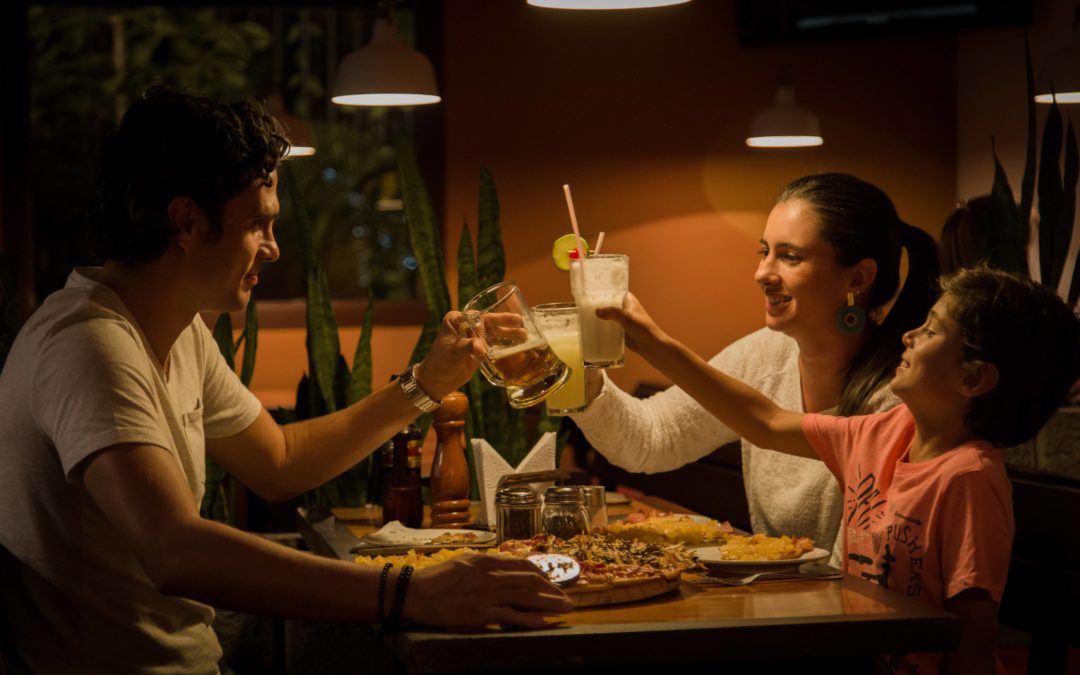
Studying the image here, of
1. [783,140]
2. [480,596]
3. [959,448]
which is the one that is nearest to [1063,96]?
[783,140]

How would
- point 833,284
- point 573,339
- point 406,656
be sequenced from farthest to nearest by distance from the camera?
1. point 833,284
2. point 573,339
3. point 406,656

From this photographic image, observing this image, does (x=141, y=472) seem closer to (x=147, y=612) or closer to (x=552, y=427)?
(x=147, y=612)

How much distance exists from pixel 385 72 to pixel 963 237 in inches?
81.7

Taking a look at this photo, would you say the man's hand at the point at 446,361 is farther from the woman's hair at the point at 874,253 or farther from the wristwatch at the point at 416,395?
the woman's hair at the point at 874,253

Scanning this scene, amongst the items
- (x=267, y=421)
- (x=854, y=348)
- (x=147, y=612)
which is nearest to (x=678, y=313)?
(x=854, y=348)

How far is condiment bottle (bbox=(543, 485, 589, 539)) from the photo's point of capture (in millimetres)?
2129

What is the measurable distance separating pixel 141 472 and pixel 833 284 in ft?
4.92

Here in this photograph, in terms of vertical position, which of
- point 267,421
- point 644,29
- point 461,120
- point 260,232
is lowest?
point 267,421

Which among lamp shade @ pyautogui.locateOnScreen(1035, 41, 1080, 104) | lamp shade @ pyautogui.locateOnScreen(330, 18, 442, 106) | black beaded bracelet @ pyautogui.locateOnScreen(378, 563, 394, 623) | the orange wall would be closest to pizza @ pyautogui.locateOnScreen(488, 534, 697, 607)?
black beaded bracelet @ pyautogui.locateOnScreen(378, 563, 394, 623)

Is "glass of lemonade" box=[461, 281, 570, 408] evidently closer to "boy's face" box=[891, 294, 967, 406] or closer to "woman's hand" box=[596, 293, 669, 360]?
"woman's hand" box=[596, 293, 669, 360]

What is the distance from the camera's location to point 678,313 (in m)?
6.35

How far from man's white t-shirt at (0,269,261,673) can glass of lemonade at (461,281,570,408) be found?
0.57 meters

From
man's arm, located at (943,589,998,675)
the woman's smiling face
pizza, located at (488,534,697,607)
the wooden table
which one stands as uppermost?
the woman's smiling face

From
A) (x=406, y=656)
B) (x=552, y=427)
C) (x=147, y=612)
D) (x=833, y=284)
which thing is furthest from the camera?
(x=552, y=427)
